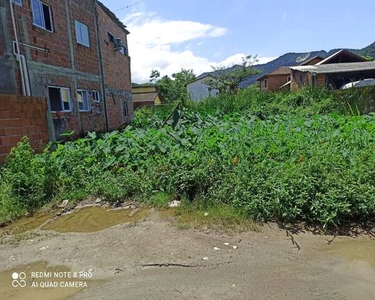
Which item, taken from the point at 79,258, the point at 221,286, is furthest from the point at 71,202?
the point at 221,286

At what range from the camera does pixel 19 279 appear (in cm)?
256

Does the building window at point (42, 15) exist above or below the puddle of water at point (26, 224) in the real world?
above

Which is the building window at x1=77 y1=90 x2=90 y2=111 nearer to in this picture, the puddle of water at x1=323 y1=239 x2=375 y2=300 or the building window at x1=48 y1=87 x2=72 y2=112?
the building window at x1=48 y1=87 x2=72 y2=112

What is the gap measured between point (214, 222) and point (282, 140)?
2.30 meters

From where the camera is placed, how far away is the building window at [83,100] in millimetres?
9712

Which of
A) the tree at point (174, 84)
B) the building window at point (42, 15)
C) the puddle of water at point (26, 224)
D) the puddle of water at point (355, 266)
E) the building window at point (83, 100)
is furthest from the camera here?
the tree at point (174, 84)

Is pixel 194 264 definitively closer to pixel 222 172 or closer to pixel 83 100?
pixel 222 172

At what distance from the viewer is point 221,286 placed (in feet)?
7.41

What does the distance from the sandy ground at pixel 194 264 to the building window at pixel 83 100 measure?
23.7ft

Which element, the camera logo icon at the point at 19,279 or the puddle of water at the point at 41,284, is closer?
the puddle of water at the point at 41,284

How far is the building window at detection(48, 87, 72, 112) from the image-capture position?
8414mm

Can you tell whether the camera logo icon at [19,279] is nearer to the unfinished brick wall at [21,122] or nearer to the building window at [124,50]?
the unfinished brick wall at [21,122]

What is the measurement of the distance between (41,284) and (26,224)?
170cm

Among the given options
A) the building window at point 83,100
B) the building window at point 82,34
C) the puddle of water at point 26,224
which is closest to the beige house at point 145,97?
the building window at point 82,34
